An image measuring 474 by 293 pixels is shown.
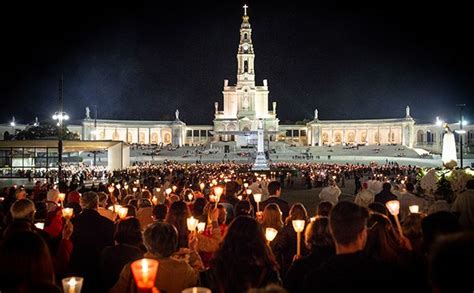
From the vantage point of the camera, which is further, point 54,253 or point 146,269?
point 54,253

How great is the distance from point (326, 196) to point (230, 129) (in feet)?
319

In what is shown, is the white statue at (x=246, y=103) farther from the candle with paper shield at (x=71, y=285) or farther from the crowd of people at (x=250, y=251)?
the candle with paper shield at (x=71, y=285)

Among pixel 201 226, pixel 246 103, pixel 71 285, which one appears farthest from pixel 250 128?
pixel 71 285

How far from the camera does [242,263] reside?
3.65 m

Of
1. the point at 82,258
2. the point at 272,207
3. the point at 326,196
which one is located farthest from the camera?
the point at 326,196

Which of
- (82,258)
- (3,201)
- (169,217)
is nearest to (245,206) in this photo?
(169,217)

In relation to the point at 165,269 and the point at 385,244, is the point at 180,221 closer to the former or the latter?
the point at 165,269

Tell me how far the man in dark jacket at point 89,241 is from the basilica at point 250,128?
299ft

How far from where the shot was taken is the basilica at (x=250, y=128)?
10275cm

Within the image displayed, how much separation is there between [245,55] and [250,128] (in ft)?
52.5

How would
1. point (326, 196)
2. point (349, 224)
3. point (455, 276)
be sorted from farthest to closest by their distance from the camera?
point (326, 196) < point (349, 224) < point (455, 276)

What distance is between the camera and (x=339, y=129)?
113188 millimetres

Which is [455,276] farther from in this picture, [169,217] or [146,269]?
[169,217]

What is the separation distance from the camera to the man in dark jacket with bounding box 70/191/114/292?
20.0ft
